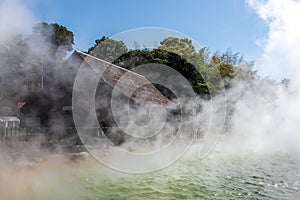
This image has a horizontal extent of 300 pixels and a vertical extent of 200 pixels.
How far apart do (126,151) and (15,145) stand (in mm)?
4307

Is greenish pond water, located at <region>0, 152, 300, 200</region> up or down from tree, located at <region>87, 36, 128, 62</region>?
down

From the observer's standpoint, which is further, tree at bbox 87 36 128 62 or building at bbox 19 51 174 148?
tree at bbox 87 36 128 62

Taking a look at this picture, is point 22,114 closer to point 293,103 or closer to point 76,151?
point 76,151

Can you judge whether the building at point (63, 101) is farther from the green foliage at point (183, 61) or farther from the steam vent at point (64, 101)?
the green foliage at point (183, 61)

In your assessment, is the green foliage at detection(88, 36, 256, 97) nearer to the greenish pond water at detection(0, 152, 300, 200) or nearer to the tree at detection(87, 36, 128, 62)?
the tree at detection(87, 36, 128, 62)

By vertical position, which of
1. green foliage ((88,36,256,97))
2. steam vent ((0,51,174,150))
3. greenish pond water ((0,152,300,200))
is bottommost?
greenish pond water ((0,152,300,200))

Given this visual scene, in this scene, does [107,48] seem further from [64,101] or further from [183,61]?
[64,101]

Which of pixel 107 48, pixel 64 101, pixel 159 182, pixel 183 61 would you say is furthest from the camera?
pixel 107 48

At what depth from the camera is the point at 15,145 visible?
27.7 feet

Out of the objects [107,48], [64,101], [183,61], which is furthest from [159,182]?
[107,48]

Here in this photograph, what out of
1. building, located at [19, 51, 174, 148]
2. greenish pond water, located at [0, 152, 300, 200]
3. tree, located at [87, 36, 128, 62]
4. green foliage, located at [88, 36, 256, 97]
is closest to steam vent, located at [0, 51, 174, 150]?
building, located at [19, 51, 174, 148]

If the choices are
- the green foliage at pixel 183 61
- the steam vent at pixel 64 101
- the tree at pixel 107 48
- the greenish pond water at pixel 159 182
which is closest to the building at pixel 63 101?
the steam vent at pixel 64 101

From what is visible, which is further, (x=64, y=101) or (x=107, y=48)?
(x=107, y=48)

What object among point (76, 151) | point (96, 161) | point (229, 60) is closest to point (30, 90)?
point (76, 151)
